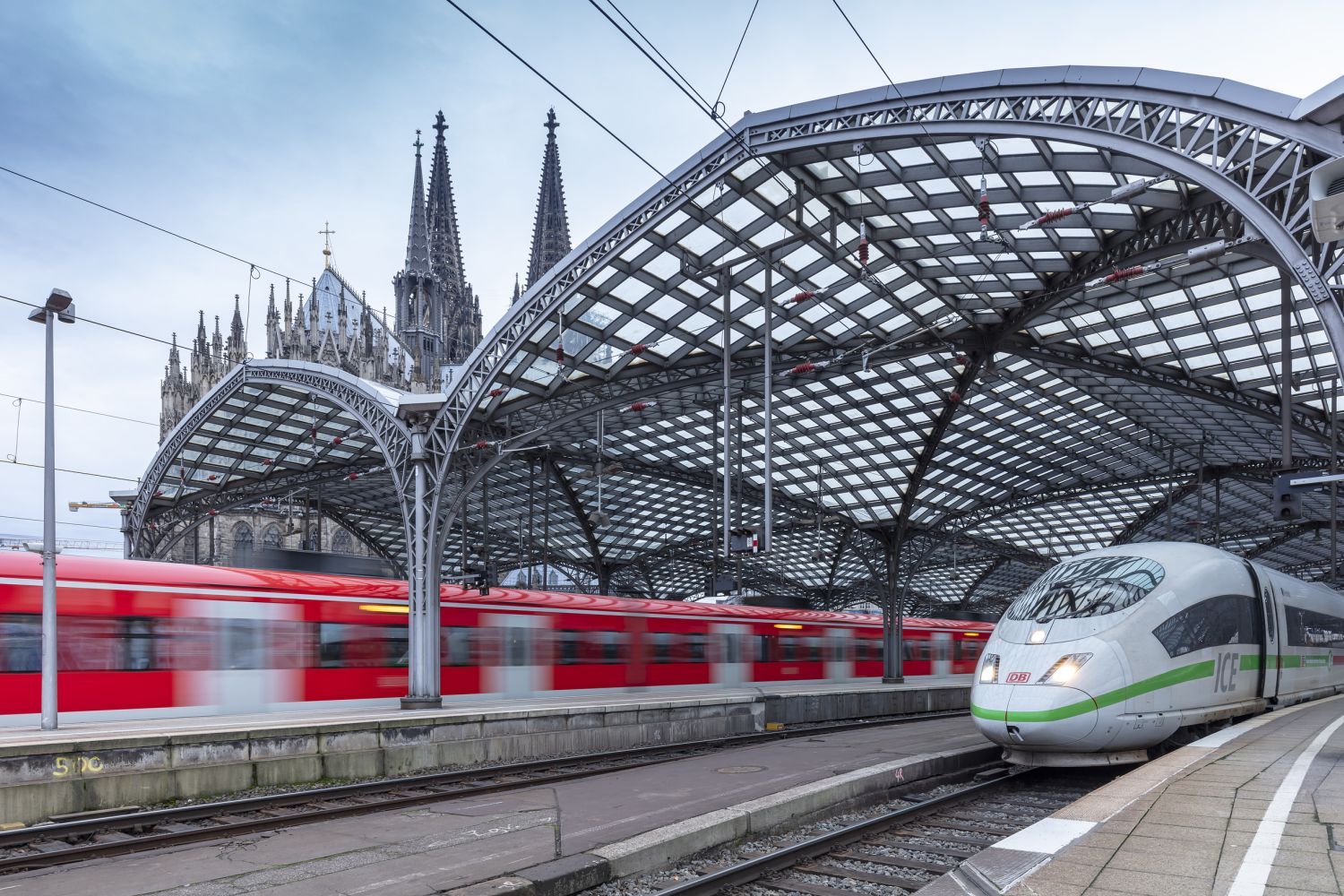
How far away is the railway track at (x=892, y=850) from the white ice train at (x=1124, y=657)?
3.37 ft

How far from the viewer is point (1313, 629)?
880 inches

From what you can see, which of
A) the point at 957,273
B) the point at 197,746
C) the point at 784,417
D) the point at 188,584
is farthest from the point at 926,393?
the point at 197,746

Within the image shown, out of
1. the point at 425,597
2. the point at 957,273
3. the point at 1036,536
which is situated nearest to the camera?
the point at 425,597

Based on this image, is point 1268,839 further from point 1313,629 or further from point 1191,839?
point 1313,629

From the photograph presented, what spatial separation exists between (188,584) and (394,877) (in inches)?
510

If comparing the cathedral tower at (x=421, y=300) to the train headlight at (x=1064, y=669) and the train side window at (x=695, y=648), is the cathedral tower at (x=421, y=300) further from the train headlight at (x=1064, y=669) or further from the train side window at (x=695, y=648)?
the train headlight at (x=1064, y=669)

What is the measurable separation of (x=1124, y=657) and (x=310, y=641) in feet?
52.4

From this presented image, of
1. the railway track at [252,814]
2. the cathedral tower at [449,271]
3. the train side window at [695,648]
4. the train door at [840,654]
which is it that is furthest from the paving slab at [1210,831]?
the cathedral tower at [449,271]

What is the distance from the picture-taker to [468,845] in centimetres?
986

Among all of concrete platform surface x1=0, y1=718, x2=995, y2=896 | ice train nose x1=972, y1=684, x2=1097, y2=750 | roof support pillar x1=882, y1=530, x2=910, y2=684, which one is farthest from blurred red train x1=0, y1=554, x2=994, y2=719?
ice train nose x1=972, y1=684, x2=1097, y2=750

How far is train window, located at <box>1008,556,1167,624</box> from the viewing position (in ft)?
47.6

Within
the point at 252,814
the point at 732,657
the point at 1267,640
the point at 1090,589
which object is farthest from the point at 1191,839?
the point at 732,657

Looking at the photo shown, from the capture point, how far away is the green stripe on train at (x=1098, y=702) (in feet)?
43.7

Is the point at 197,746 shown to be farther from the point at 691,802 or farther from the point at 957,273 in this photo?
the point at 957,273
